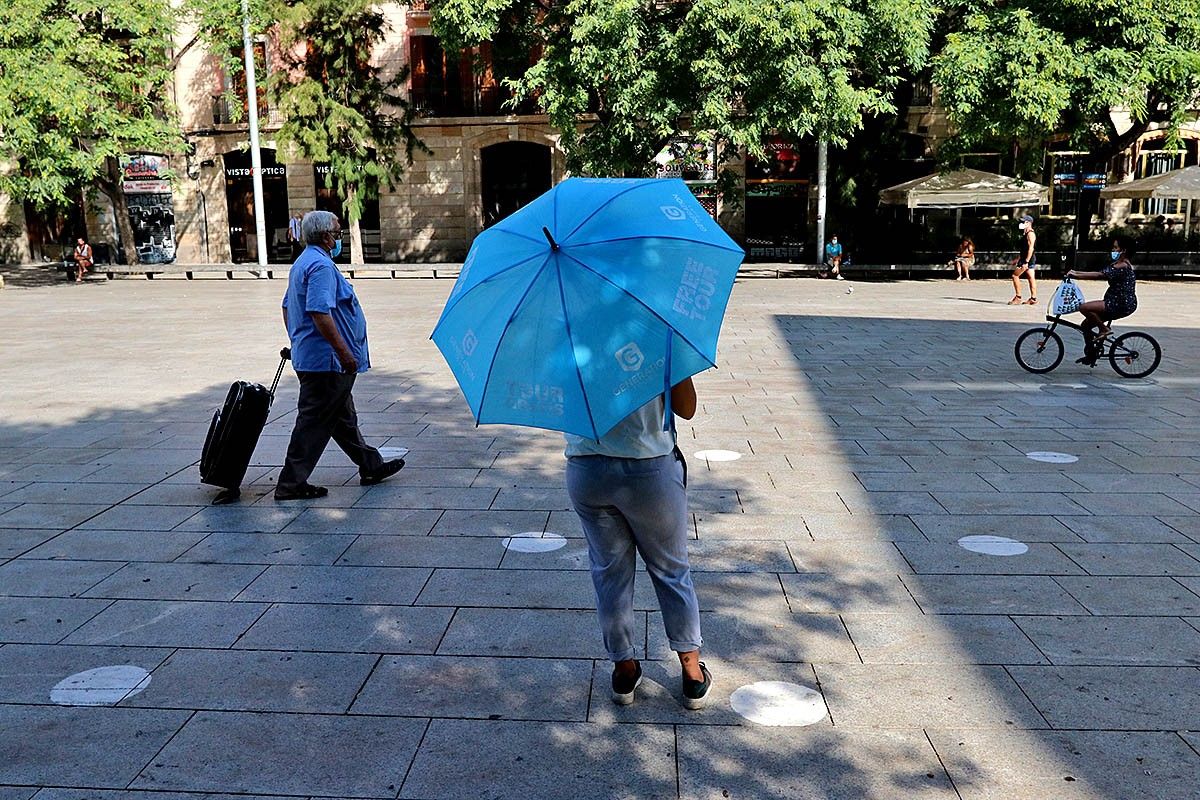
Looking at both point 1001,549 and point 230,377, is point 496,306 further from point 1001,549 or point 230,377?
point 230,377

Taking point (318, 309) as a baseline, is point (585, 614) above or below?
below

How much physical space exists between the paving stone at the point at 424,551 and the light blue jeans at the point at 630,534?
164cm

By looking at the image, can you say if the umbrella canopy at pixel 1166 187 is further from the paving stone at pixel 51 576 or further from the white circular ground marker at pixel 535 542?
the paving stone at pixel 51 576

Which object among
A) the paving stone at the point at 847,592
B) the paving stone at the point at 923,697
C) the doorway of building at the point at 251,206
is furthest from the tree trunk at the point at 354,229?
the paving stone at the point at 923,697

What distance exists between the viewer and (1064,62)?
834 inches

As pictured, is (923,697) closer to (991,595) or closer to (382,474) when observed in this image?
(991,595)

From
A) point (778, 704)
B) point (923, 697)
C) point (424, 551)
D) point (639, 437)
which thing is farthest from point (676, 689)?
point (424, 551)

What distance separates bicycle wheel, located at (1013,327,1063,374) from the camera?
10680mm

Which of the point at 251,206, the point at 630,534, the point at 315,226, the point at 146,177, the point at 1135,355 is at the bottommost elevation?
the point at 1135,355

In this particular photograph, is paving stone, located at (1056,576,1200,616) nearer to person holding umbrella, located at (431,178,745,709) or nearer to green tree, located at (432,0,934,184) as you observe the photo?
person holding umbrella, located at (431,178,745,709)

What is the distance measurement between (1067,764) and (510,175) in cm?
3153

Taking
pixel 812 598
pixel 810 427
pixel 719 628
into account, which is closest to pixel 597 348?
pixel 719 628

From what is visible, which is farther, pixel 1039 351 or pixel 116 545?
pixel 1039 351

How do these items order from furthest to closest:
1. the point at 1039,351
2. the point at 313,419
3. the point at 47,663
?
the point at 1039,351 → the point at 313,419 → the point at 47,663
